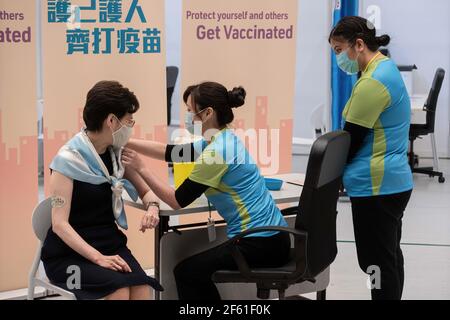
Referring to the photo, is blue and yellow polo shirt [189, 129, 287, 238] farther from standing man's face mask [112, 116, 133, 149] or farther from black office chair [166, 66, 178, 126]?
black office chair [166, 66, 178, 126]

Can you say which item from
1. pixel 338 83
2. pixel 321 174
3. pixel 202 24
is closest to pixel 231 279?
pixel 321 174

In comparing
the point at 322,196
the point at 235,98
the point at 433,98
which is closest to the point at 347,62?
the point at 235,98

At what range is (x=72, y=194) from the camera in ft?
9.64

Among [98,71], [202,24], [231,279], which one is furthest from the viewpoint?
[202,24]

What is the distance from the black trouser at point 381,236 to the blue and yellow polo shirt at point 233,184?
381 mm

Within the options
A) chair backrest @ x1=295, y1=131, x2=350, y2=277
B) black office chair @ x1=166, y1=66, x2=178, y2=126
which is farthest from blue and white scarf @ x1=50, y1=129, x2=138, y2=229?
black office chair @ x1=166, y1=66, x2=178, y2=126

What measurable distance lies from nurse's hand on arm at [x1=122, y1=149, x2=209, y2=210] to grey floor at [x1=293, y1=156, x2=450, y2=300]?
149 cm

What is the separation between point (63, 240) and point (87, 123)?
0.47 meters

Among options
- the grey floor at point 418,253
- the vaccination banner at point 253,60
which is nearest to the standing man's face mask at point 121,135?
the vaccination banner at point 253,60

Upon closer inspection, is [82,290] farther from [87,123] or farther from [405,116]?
[405,116]

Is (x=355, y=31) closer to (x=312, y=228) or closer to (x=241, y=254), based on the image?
(x=312, y=228)

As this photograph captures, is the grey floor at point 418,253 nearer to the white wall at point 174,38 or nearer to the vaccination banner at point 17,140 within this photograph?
the vaccination banner at point 17,140

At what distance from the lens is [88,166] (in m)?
2.97

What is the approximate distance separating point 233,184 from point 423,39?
6.55 metres
